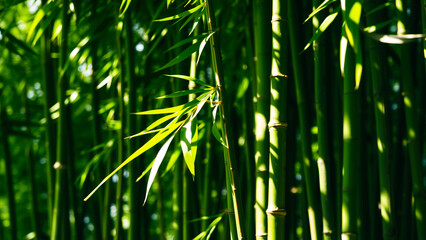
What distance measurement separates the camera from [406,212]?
1325mm

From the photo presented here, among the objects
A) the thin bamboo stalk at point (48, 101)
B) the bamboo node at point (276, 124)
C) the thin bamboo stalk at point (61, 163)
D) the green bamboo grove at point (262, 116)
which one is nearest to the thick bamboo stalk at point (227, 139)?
the green bamboo grove at point (262, 116)

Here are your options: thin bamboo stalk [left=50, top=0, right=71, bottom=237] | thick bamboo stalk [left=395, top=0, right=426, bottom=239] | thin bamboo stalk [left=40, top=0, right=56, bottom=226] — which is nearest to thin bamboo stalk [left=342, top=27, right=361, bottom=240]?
thick bamboo stalk [left=395, top=0, right=426, bottom=239]

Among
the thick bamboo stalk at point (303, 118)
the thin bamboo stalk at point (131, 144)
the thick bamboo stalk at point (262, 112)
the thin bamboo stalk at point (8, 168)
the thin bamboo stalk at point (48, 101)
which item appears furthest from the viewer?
the thin bamboo stalk at point (8, 168)

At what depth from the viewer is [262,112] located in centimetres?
102

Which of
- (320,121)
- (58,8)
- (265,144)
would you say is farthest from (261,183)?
(58,8)

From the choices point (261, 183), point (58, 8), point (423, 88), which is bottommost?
point (261, 183)

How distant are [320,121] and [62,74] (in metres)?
0.72

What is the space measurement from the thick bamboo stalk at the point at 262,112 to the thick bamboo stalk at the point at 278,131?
4 centimetres

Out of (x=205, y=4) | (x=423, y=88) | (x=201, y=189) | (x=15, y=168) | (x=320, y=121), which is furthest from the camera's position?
(x=15, y=168)

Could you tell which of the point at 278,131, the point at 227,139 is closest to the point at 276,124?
the point at 278,131

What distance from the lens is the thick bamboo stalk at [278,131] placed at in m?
0.94

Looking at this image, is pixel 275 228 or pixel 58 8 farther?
pixel 58 8

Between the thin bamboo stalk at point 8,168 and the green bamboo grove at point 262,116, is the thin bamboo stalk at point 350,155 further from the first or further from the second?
the thin bamboo stalk at point 8,168

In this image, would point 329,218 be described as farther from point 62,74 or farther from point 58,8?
point 58,8
